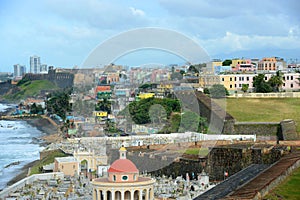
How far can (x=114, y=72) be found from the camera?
101 m

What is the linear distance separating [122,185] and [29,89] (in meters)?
150

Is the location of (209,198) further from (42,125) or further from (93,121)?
(42,125)

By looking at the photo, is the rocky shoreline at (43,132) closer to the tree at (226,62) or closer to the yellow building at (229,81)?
the yellow building at (229,81)

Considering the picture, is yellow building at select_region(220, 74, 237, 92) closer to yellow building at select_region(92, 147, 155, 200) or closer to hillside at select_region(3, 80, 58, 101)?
→ yellow building at select_region(92, 147, 155, 200)

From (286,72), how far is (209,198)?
41.2 m

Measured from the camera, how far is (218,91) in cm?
5362

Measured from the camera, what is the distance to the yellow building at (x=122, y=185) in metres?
19.0

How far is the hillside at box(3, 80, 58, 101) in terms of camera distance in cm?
15838

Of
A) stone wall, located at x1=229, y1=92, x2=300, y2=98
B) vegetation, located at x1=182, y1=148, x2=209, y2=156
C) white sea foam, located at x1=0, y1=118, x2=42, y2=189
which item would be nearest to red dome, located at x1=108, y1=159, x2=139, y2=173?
vegetation, located at x1=182, y1=148, x2=209, y2=156

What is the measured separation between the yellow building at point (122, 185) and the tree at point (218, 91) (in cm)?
3344

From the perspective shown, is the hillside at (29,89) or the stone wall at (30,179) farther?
the hillside at (29,89)

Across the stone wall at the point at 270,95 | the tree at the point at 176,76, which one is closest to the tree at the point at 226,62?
the tree at the point at 176,76

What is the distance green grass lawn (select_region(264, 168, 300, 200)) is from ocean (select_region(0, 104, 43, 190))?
1868cm

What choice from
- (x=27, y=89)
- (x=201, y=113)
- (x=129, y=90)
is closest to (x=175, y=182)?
(x=201, y=113)
